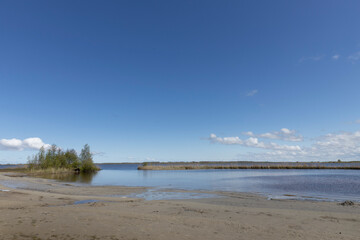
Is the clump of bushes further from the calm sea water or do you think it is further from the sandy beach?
the sandy beach

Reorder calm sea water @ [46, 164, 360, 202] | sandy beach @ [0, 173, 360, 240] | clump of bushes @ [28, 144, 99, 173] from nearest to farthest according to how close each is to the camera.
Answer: sandy beach @ [0, 173, 360, 240] → calm sea water @ [46, 164, 360, 202] → clump of bushes @ [28, 144, 99, 173]

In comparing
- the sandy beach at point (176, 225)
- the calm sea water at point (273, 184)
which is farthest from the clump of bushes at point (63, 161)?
the sandy beach at point (176, 225)

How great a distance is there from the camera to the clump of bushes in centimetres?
7306

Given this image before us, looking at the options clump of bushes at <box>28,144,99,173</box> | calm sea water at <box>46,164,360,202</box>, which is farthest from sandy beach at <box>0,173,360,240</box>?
clump of bushes at <box>28,144,99,173</box>

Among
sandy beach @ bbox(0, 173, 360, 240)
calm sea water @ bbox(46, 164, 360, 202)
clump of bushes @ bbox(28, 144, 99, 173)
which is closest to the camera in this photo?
sandy beach @ bbox(0, 173, 360, 240)

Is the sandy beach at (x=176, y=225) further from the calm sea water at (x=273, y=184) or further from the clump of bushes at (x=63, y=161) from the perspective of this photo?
the clump of bushes at (x=63, y=161)

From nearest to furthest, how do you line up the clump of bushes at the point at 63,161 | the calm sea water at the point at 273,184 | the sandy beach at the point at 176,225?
the sandy beach at the point at 176,225 < the calm sea water at the point at 273,184 < the clump of bushes at the point at 63,161

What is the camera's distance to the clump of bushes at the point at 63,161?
73062mm

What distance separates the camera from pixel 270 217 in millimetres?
12477

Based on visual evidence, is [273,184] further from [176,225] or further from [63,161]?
[63,161]

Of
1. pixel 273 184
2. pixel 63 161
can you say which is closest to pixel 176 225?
pixel 273 184

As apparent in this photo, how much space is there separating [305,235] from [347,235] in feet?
6.18

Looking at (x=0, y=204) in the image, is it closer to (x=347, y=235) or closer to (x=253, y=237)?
(x=253, y=237)

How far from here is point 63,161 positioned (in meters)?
77.8
